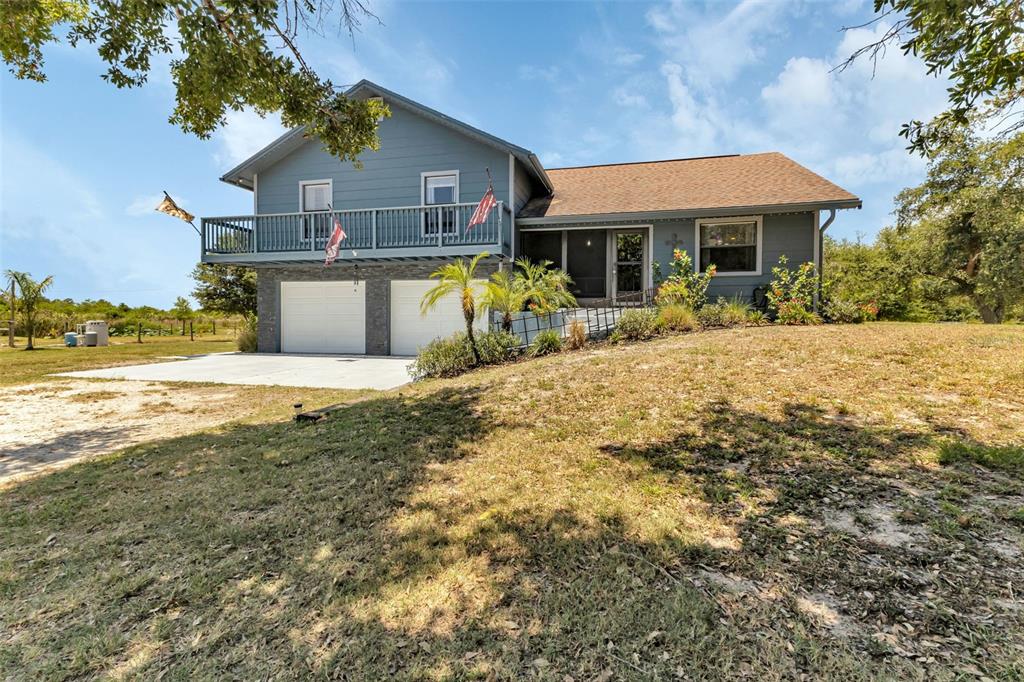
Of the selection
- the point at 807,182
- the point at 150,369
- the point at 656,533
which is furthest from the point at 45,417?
the point at 807,182

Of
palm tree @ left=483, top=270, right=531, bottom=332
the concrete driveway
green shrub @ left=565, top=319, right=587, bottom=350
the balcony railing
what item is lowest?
the concrete driveway

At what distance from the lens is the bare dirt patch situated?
4641mm

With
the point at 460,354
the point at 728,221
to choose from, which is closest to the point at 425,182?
the point at 460,354

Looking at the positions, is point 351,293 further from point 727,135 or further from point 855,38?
point 727,135

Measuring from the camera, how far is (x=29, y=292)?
Answer: 669 inches

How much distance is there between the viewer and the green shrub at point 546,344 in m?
8.62

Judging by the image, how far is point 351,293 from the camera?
13.9 m

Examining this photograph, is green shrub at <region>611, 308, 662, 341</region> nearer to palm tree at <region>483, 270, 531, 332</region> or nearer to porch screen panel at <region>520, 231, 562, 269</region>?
palm tree at <region>483, 270, 531, 332</region>

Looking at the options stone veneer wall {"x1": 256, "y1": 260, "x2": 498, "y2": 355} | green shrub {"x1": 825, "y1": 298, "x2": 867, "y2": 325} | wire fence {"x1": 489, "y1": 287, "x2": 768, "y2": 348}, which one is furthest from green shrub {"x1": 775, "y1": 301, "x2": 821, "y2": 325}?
stone veneer wall {"x1": 256, "y1": 260, "x2": 498, "y2": 355}

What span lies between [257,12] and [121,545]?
19.1ft

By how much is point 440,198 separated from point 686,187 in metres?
7.22

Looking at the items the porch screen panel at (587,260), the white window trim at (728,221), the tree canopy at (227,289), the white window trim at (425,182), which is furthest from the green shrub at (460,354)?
the tree canopy at (227,289)

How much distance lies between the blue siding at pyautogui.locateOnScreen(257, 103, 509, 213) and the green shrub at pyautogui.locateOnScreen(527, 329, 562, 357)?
5.58m

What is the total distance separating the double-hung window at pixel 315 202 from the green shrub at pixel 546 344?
8.43m
